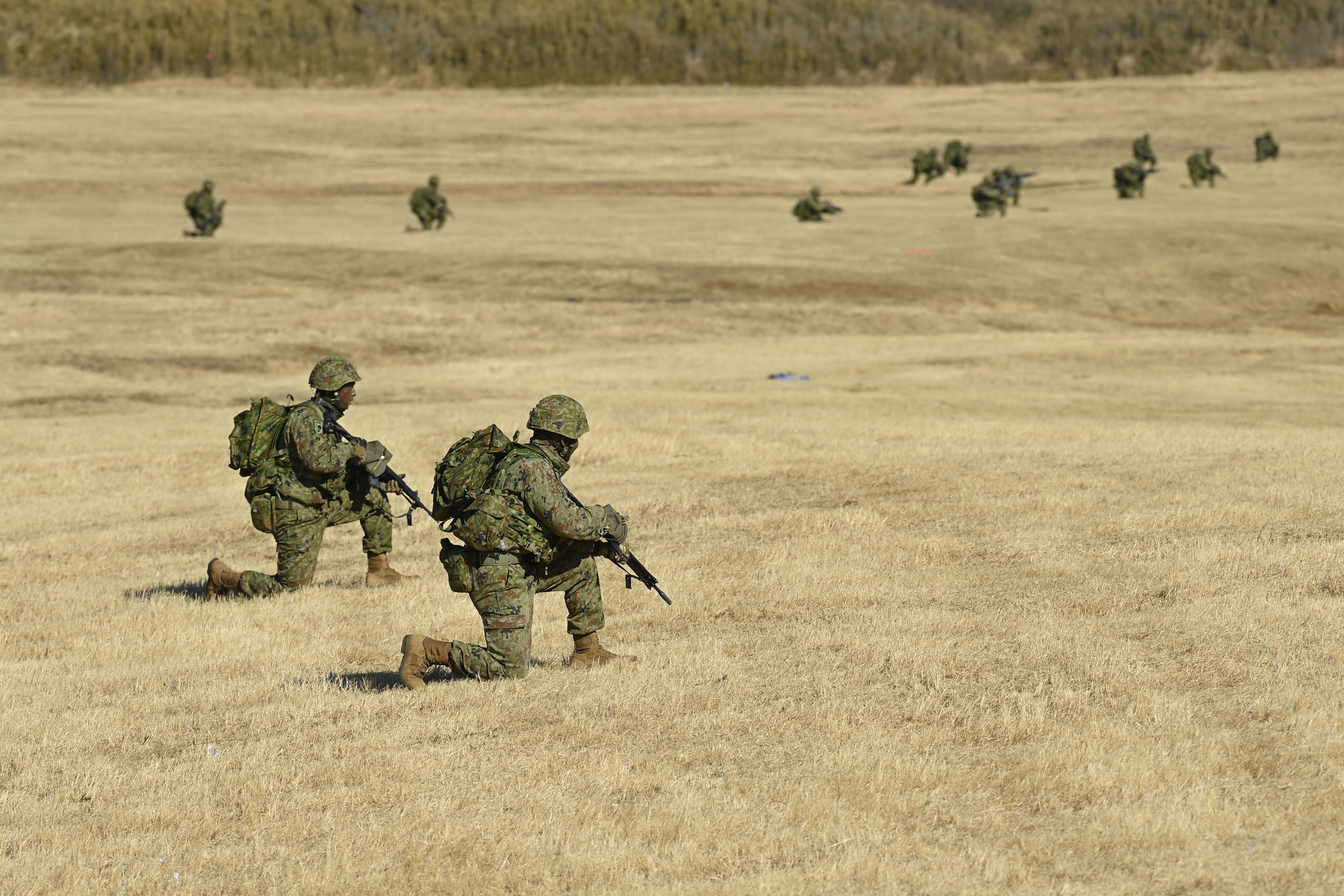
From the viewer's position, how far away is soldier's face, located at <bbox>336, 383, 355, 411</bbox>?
35.1ft

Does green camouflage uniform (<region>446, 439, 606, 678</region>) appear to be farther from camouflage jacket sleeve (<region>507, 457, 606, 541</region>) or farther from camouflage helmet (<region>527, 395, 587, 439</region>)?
camouflage helmet (<region>527, 395, 587, 439</region>)

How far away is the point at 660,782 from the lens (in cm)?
688

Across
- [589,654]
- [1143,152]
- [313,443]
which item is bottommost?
[589,654]

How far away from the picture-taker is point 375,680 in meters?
8.96

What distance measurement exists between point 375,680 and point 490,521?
1475 millimetres

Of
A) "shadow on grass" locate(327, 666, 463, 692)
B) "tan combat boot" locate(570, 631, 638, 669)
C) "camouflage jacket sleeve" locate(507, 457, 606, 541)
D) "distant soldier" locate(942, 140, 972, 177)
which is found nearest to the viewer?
"camouflage jacket sleeve" locate(507, 457, 606, 541)

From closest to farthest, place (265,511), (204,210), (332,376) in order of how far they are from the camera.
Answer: (332,376)
(265,511)
(204,210)

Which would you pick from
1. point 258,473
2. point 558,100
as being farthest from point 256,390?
point 558,100

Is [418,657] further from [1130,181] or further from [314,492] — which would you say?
[1130,181]

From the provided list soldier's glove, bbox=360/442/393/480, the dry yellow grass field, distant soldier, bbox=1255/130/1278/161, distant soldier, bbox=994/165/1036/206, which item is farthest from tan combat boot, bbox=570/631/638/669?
distant soldier, bbox=1255/130/1278/161

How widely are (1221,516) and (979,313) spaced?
16992 millimetres

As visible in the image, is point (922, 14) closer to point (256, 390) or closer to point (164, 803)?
point (256, 390)

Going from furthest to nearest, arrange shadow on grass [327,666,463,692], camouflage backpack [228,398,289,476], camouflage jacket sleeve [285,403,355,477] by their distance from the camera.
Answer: camouflage backpack [228,398,289,476], camouflage jacket sleeve [285,403,355,477], shadow on grass [327,666,463,692]

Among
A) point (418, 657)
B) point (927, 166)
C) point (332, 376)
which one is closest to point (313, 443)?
point (332, 376)
